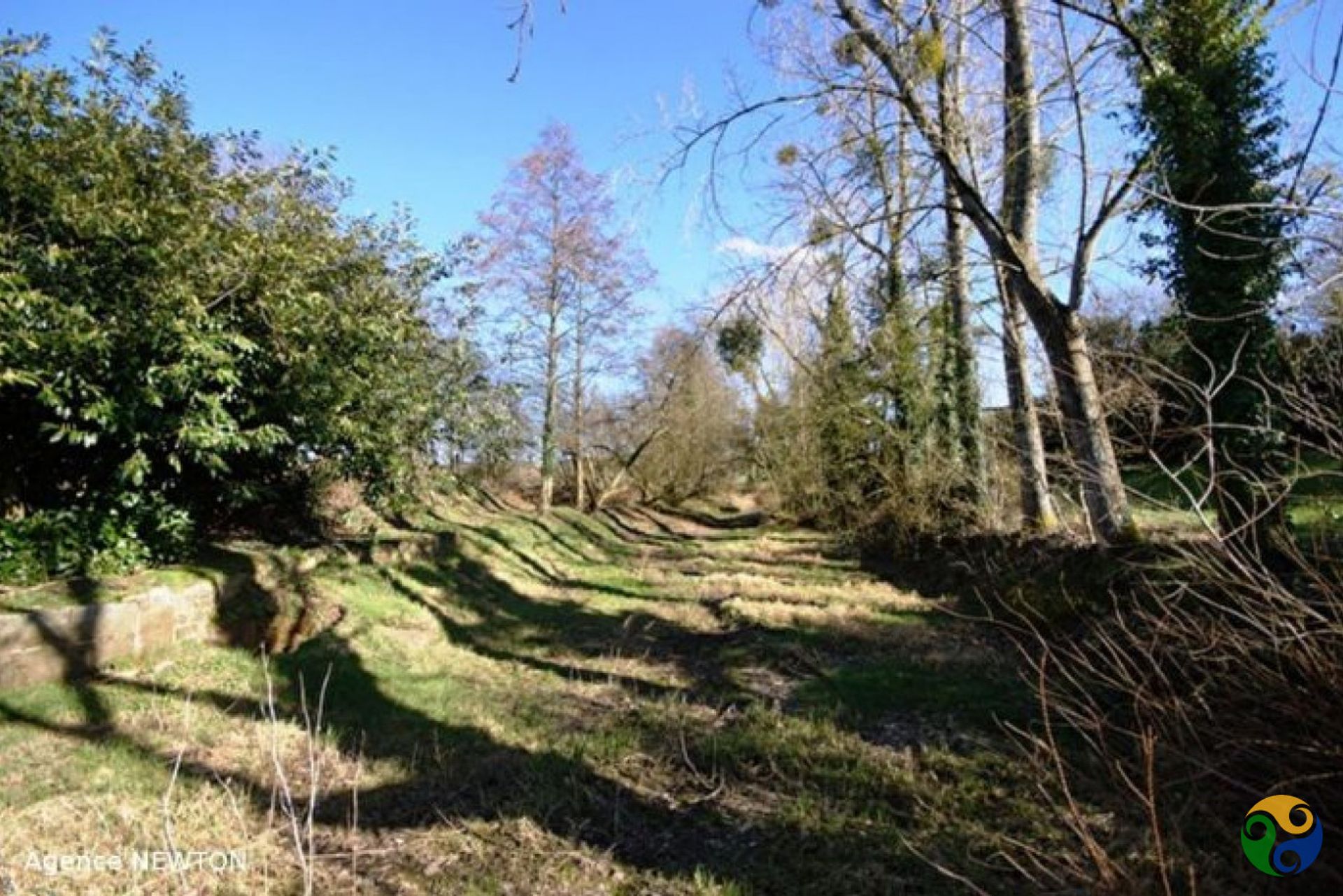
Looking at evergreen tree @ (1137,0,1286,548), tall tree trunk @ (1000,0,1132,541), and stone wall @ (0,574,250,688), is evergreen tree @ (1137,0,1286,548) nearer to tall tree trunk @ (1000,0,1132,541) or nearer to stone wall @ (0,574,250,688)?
tall tree trunk @ (1000,0,1132,541)

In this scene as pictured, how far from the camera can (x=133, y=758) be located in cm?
481

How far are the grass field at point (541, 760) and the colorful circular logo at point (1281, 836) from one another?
902 mm

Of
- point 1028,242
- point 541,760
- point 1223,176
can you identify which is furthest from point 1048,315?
point 541,760

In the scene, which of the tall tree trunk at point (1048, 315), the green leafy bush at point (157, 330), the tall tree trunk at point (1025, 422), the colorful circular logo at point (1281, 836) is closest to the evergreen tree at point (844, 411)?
the tall tree trunk at point (1025, 422)

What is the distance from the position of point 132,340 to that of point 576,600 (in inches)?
263

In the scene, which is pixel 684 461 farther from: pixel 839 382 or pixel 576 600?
pixel 576 600

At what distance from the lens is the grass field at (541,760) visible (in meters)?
3.64

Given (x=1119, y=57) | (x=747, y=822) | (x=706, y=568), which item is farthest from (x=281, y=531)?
(x=1119, y=57)

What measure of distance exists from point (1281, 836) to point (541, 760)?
384cm

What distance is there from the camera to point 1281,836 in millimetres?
2799

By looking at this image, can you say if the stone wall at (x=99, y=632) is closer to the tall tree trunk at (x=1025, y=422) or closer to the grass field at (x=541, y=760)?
the grass field at (x=541, y=760)

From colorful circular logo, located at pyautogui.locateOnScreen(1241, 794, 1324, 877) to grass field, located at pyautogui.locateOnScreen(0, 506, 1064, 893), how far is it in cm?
90

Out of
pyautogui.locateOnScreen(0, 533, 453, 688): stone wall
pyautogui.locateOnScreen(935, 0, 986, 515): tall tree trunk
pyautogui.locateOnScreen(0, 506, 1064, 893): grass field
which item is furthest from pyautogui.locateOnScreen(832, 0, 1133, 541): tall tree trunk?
pyautogui.locateOnScreen(0, 533, 453, 688): stone wall

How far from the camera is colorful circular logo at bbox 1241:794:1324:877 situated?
2.57m
